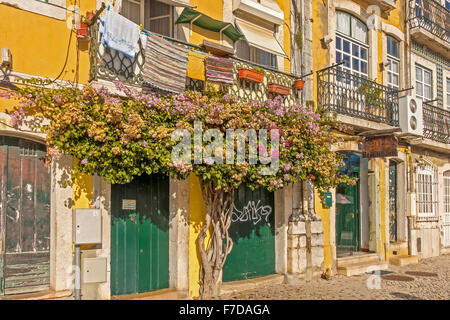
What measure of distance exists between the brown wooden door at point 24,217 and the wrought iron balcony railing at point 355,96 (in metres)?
6.03

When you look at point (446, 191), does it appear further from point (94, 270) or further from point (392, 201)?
point (94, 270)

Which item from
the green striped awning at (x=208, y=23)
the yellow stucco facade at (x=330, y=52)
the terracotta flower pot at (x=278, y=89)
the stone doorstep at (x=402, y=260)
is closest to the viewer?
the green striped awning at (x=208, y=23)

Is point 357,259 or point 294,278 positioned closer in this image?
point 294,278

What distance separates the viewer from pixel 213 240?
7.52m

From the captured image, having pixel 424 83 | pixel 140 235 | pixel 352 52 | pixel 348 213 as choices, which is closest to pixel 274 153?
pixel 140 235

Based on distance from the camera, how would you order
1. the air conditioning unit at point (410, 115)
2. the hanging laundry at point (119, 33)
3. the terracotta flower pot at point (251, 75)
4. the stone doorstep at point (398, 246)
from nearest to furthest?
the hanging laundry at point (119, 33) < the terracotta flower pot at point (251, 75) < the air conditioning unit at point (410, 115) < the stone doorstep at point (398, 246)

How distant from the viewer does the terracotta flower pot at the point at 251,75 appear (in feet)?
26.3

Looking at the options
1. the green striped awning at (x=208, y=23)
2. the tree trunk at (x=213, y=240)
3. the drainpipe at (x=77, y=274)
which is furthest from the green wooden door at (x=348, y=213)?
the drainpipe at (x=77, y=274)

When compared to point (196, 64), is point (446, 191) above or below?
below

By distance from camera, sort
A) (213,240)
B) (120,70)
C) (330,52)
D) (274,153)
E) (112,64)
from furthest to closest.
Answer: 1. (330,52)
2. (213,240)
3. (274,153)
4. (120,70)
5. (112,64)

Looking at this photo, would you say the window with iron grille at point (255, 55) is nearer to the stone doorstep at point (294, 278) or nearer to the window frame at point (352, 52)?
the window frame at point (352, 52)

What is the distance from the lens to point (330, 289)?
27.2ft

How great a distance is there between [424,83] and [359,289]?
793cm
